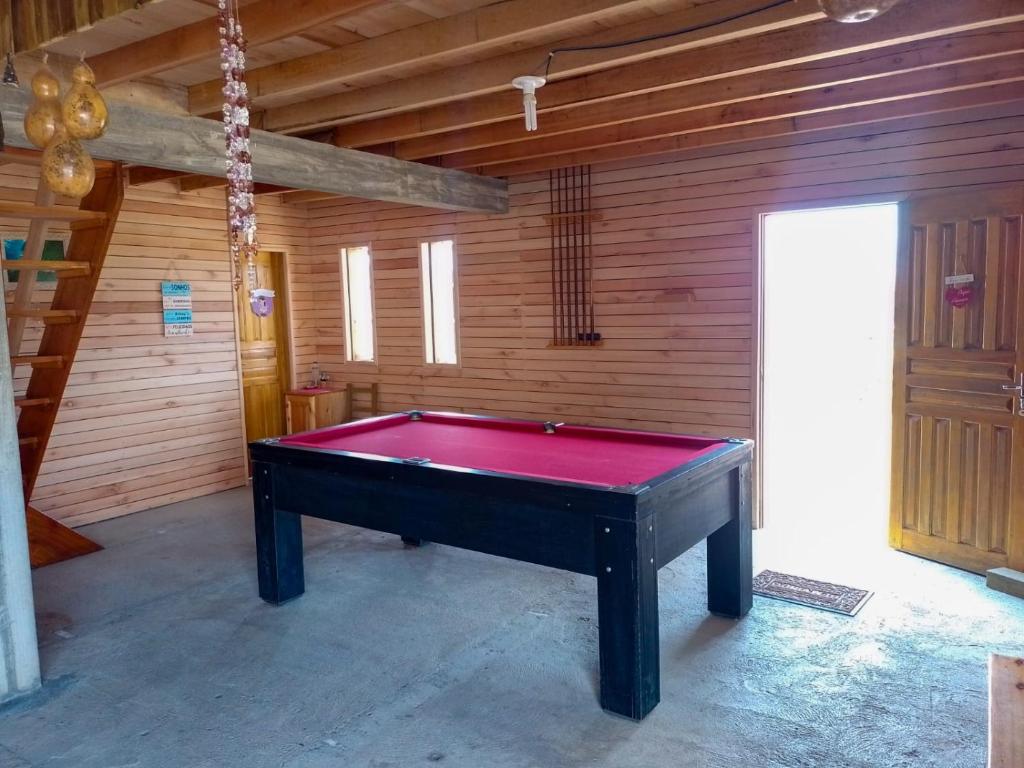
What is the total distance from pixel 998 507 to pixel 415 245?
4.89 metres

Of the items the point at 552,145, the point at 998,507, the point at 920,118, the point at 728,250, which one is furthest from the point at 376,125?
the point at 998,507

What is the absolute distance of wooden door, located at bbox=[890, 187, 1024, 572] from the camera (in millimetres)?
4020

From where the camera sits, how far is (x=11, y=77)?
2.47m

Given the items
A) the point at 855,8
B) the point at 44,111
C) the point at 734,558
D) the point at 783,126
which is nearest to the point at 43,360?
the point at 44,111

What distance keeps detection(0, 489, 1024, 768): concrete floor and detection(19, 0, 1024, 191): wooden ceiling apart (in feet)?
8.62

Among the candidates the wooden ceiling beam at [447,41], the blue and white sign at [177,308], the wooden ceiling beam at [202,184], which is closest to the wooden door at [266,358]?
the blue and white sign at [177,308]

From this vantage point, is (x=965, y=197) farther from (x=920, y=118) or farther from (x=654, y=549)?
(x=654, y=549)

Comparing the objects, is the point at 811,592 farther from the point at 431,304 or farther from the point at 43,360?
the point at 43,360

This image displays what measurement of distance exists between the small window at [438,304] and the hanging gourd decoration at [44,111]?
4541mm

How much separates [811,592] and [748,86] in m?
2.72

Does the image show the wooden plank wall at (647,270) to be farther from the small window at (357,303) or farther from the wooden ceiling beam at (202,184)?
the wooden ceiling beam at (202,184)

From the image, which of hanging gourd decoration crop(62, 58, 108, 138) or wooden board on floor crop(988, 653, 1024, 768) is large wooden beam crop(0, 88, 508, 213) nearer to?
hanging gourd decoration crop(62, 58, 108, 138)

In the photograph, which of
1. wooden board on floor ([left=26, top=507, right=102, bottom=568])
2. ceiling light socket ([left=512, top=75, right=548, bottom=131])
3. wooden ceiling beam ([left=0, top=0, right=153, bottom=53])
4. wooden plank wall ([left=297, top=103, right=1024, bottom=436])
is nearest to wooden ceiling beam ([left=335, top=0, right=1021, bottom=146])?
ceiling light socket ([left=512, top=75, right=548, bottom=131])

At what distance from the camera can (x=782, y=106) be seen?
4.19 m
